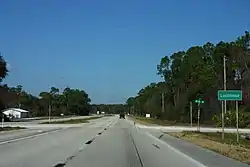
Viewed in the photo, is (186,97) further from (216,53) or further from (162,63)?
(162,63)

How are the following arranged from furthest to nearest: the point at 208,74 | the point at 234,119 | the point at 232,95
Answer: the point at 208,74 < the point at 234,119 < the point at 232,95

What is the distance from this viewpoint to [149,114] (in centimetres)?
14875

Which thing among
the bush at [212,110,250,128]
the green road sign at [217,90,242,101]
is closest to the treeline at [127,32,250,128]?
the bush at [212,110,250,128]

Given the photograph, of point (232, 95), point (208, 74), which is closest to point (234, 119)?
point (208, 74)

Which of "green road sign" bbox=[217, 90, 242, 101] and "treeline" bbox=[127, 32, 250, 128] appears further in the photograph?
"treeline" bbox=[127, 32, 250, 128]

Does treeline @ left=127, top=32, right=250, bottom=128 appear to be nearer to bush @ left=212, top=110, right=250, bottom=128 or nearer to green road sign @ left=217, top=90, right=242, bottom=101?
bush @ left=212, top=110, right=250, bottom=128

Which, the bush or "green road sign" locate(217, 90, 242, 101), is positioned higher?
"green road sign" locate(217, 90, 242, 101)

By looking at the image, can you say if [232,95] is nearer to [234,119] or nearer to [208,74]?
[234,119]

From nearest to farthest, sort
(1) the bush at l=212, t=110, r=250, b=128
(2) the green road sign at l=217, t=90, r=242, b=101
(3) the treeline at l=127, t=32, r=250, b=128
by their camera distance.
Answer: (2) the green road sign at l=217, t=90, r=242, b=101 < (1) the bush at l=212, t=110, r=250, b=128 < (3) the treeline at l=127, t=32, r=250, b=128

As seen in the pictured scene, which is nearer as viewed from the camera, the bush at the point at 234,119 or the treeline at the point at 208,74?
the bush at the point at 234,119

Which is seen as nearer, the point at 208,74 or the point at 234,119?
the point at 234,119

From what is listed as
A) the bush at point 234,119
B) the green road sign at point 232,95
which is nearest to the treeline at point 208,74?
the bush at point 234,119

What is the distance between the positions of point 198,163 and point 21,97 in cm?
18740

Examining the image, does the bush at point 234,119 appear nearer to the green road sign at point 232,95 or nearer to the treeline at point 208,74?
the treeline at point 208,74
